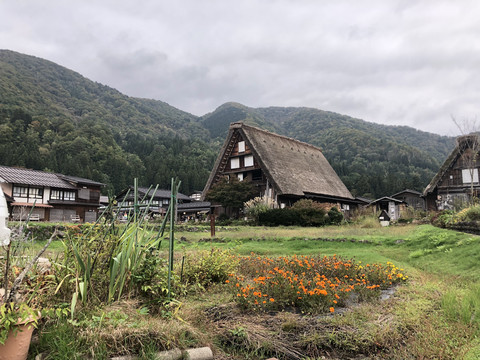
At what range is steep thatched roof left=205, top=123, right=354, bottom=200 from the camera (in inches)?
1134

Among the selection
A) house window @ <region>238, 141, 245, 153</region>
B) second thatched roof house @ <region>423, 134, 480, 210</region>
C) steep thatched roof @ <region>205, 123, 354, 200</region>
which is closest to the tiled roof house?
steep thatched roof @ <region>205, 123, 354, 200</region>

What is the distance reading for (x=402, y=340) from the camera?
13.2ft

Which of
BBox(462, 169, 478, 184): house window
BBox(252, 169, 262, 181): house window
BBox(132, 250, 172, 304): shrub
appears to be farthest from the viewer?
BBox(252, 169, 262, 181): house window

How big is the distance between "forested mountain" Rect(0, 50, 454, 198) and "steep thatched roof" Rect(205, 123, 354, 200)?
25.8 m

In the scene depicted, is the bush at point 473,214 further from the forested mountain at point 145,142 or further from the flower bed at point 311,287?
the forested mountain at point 145,142

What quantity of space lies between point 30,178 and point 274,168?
85.7 feet

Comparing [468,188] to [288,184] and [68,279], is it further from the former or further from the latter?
[68,279]

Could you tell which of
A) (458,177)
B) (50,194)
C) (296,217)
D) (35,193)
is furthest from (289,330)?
(50,194)

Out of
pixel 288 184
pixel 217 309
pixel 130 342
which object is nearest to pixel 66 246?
pixel 130 342

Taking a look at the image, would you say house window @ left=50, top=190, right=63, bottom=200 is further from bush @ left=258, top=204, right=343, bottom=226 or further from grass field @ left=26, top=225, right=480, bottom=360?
grass field @ left=26, top=225, right=480, bottom=360

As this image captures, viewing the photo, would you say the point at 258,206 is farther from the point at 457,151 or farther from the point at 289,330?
the point at 289,330

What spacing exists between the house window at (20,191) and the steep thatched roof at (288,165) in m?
19.3

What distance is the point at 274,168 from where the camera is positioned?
2922cm

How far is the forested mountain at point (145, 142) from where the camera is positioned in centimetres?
5991
